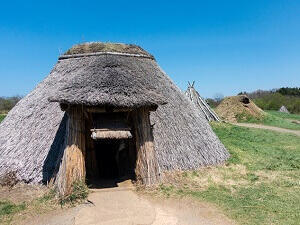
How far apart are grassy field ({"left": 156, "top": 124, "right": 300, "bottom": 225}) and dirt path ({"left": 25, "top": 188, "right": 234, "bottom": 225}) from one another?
1.62ft

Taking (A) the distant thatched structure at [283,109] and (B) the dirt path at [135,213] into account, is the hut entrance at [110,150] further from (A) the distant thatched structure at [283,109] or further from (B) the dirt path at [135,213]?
(A) the distant thatched structure at [283,109]

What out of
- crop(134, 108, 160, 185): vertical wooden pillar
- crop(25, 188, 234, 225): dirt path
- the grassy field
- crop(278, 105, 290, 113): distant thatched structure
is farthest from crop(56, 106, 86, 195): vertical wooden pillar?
crop(278, 105, 290, 113): distant thatched structure

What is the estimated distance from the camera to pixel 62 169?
8438 millimetres

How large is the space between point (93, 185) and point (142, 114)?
2.54 meters

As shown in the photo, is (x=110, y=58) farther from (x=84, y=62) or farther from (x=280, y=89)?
(x=280, y=89)

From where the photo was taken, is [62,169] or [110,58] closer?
[62,169]

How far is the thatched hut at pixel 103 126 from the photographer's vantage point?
28.4 ft

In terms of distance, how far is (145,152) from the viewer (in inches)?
357

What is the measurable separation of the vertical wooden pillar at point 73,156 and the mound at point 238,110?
20.4 metres

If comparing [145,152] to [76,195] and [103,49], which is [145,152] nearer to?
[76,195]

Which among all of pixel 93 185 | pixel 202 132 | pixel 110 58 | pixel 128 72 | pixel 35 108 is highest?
pixel 110 58

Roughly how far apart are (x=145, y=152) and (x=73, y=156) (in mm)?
2010

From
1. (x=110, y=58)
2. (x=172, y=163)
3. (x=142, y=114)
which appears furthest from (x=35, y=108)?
(x=172, y=163)

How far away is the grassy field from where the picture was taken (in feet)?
24.4
